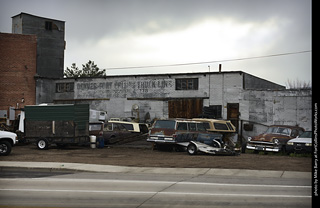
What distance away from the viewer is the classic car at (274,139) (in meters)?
23.6

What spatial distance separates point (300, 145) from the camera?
21766 millimetres

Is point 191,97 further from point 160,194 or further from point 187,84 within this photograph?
point 160,194

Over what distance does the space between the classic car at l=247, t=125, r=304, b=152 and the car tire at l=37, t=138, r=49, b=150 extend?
12.3 metres

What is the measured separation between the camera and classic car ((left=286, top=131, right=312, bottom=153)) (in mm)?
21734

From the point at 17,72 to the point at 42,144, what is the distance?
18.9m

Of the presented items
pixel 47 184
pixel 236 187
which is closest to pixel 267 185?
pixel 236 187

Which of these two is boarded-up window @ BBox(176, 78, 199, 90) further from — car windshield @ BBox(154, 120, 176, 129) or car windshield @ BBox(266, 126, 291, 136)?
car windshield @ BBox(266, 126, 291, 136)

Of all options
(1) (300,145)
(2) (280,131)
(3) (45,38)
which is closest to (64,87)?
(3) (45,38)

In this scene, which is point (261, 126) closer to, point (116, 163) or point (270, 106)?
point (270, 106)

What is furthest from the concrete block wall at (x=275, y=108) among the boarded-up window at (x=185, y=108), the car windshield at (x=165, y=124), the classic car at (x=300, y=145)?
the car windshield at (x=165, y=124)

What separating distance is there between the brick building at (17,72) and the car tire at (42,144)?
52.7 feet

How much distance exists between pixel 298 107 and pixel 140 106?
573 inches

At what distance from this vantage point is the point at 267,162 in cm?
1923

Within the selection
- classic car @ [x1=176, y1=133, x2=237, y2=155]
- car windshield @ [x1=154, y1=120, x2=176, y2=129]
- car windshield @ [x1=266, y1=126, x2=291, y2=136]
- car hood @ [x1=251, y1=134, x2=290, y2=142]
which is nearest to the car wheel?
classic car @ [x1=176, y1=133, x2=237, y2=155]
